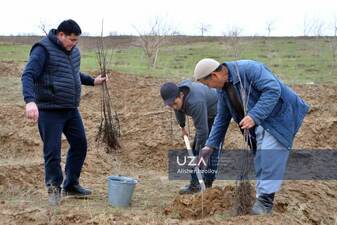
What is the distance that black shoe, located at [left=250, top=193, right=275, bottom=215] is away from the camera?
413 centimetres

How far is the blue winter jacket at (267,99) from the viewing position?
3818 mm

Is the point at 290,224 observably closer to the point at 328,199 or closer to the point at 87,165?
the point at 328,199

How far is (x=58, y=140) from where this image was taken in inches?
180

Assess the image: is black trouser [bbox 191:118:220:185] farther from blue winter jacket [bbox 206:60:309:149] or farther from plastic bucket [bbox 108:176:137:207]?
blue winter jacket [bbox 206:60:309:149]

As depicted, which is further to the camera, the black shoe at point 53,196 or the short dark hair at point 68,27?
the black shoe at point 53,196

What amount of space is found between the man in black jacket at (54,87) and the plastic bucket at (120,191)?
1.57 feet

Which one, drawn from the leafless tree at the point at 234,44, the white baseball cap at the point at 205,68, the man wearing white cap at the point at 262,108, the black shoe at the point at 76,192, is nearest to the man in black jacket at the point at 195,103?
the man wearing white cap at the point at 262,108

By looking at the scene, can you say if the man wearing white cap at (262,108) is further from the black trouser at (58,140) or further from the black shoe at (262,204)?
the black trouser at (58,140)

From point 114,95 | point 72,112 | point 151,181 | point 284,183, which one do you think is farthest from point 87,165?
point 114,95

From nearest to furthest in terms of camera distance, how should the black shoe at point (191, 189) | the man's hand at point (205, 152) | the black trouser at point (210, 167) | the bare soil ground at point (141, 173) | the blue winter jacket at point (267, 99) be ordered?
the blue winter jacket at point (267, 99) < the bare soil ground at point (141, 173) < the man's hand at point (205, 152) < the black trouser at point (210, 167) < the black shoe at point (191, 189)

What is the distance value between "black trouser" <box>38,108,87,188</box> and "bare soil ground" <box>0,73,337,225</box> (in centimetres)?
28

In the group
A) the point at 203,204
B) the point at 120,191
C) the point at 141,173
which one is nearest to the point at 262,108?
the point at 203,204

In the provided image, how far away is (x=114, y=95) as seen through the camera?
32.5 feet

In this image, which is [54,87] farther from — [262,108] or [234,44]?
[234,44]
